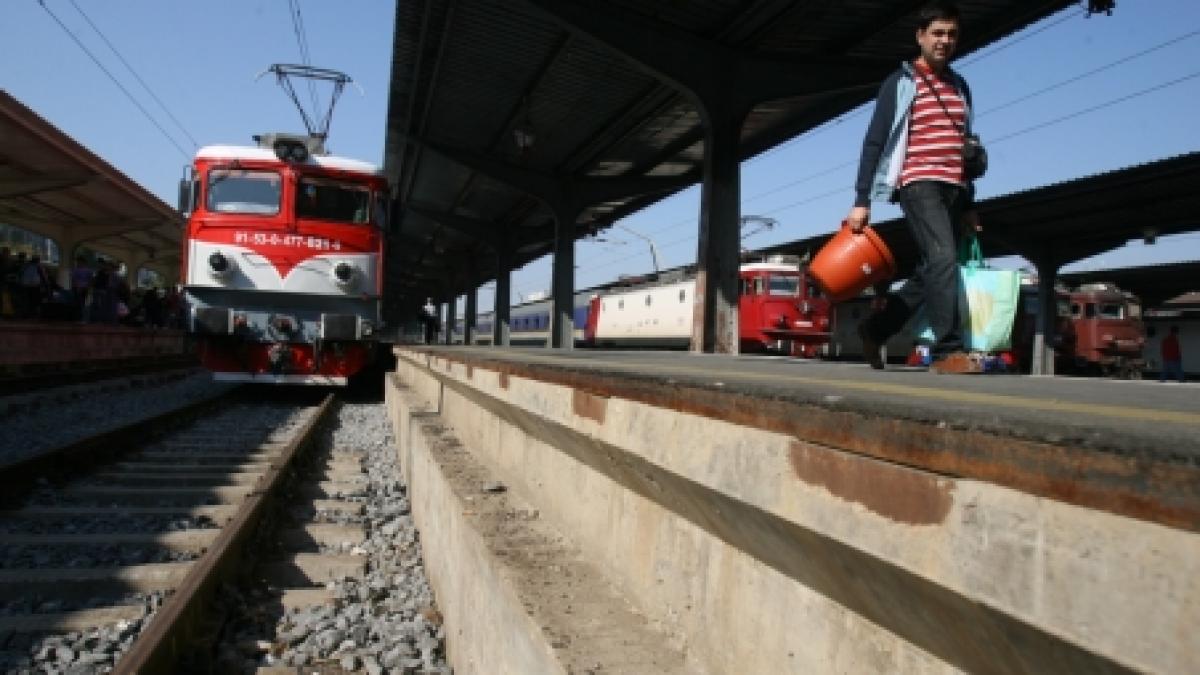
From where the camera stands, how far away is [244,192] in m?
12.3

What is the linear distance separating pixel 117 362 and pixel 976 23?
55.2ft

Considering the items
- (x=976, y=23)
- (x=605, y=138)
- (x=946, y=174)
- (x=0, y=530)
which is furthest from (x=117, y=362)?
(x=946, y=174)

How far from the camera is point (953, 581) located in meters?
0.95

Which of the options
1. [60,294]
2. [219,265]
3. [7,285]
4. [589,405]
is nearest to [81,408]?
[219,265]

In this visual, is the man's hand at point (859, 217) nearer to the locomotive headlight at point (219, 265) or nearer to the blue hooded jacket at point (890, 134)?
the blue hooded jacket at point (890, 134)

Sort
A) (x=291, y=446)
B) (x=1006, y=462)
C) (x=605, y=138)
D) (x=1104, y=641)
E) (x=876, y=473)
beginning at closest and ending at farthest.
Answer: (x=1104, y=641) < (x=1006, y=462) < (x=876, y=473) < (x=291, y=446) < (x=605, y=138)

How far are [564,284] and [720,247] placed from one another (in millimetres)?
10900

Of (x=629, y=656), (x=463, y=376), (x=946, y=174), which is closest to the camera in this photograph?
(x=629, y=656)

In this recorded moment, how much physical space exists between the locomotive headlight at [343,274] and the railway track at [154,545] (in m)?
4.50

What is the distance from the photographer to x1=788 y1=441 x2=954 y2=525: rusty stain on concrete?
1.01m

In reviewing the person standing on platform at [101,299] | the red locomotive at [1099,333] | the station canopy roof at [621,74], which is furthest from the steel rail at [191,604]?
the red locomotive at [1099,333]

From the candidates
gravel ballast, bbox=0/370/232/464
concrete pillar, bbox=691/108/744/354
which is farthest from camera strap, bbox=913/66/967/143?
concrete pillar, bbox=691/108/744/354

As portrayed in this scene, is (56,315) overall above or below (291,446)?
above

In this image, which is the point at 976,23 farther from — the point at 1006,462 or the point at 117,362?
the point at 117,362
